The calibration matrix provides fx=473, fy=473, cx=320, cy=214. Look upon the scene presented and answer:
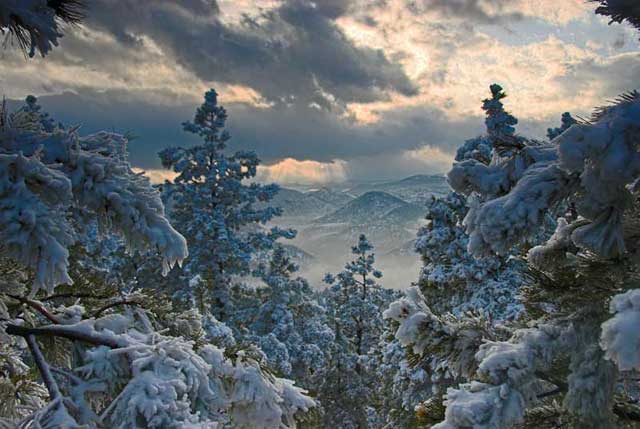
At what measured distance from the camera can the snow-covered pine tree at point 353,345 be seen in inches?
985

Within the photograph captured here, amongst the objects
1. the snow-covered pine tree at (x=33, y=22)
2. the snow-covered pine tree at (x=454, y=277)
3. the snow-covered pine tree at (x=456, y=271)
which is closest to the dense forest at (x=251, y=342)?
the snow-covered pine tree at (x=33, y=22)

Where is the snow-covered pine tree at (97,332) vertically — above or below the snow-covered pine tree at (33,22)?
below

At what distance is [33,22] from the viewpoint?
8.82ft

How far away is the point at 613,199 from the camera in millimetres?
2771

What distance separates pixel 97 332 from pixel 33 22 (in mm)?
1991

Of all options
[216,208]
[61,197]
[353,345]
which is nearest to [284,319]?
[216,208]

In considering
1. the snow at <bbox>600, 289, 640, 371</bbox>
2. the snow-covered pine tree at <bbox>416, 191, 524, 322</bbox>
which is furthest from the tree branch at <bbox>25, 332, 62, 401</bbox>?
the snow-covered pine tree at <bbox>416, 191, 524, 322</bbox>

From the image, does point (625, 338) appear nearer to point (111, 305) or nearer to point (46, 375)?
point (46, 375)

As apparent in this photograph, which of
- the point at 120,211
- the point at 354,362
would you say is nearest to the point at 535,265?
the point at 120,211

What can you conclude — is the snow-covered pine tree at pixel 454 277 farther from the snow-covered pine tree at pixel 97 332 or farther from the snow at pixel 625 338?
the snow at pixel 625 338

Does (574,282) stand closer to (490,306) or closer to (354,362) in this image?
(490,306)

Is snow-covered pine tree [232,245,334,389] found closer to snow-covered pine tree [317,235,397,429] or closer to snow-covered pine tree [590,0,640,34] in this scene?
snow-covered pine tree [317,235,397,429]

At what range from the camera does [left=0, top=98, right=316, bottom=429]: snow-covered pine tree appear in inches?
94.5

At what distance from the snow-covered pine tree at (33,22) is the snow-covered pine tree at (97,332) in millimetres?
513
